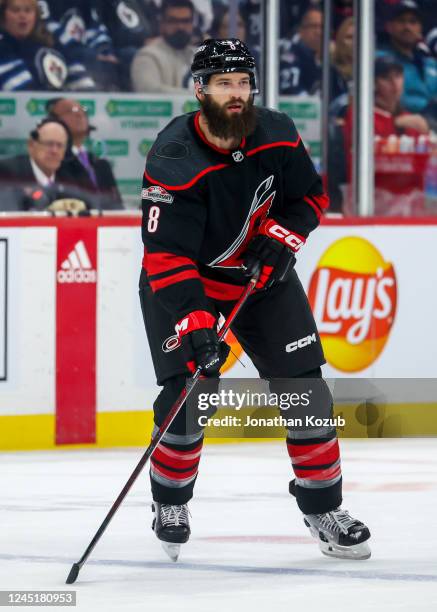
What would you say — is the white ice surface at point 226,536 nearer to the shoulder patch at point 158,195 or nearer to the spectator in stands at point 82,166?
the shoulder patch at point 158,195

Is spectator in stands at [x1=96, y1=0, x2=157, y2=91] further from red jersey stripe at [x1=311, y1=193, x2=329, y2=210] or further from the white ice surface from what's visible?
red jersey stripe at [x1=311, y1=193, x2=329, y2=210]

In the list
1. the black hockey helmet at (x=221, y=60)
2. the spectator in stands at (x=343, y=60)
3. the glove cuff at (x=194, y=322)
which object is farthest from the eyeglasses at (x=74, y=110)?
the glove cuff at (x=194, y=322)

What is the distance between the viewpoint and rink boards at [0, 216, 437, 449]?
6059 mm

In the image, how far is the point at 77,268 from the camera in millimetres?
6137

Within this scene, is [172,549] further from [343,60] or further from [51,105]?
[343,60]

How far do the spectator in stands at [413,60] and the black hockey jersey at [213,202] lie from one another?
9.32 feet

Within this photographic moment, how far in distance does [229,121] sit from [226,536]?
1109 mm

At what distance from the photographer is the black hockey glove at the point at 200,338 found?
12.3 feet

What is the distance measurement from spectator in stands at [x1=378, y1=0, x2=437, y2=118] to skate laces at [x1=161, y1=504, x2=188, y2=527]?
3143 millimetres

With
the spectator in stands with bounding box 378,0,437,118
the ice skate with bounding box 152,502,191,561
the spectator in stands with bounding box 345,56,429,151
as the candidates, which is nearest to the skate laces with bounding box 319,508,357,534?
the ice skate with bounding box 152,502,191,561

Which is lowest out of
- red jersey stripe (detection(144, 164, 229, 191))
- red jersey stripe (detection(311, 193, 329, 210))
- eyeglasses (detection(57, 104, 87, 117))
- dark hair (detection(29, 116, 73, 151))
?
red jersey stripe (detection(311, 193, 329, 210))

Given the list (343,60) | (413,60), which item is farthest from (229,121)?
(413,60)

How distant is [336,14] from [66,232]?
4.83 ft

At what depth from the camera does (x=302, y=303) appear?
4.05 m
